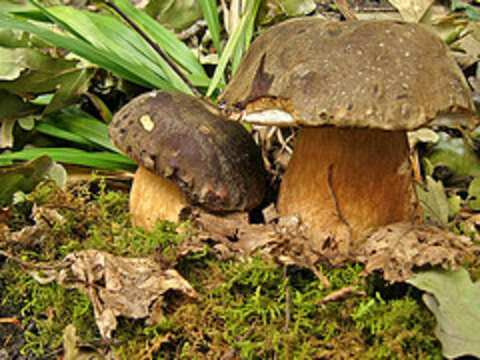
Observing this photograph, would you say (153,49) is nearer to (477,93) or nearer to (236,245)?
(236,245)

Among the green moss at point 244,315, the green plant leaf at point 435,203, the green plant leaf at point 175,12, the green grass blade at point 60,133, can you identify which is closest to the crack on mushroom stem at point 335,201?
the green moss at point 244,315

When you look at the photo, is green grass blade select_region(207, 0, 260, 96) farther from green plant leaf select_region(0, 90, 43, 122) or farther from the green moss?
green plant leaf select_region(0, 90, 43, 122)

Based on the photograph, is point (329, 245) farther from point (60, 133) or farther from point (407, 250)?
point (60, 133)

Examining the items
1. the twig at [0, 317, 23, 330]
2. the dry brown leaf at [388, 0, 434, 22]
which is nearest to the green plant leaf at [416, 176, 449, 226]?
the dry brown leaf at [388, 0, 434, 22]

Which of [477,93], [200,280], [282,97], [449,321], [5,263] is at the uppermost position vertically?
[282,97]

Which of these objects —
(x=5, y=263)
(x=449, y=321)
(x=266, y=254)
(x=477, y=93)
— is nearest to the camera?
(x=449, y=321)

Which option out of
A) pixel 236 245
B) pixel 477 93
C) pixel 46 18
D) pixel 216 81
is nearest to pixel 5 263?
pixel 236 245
